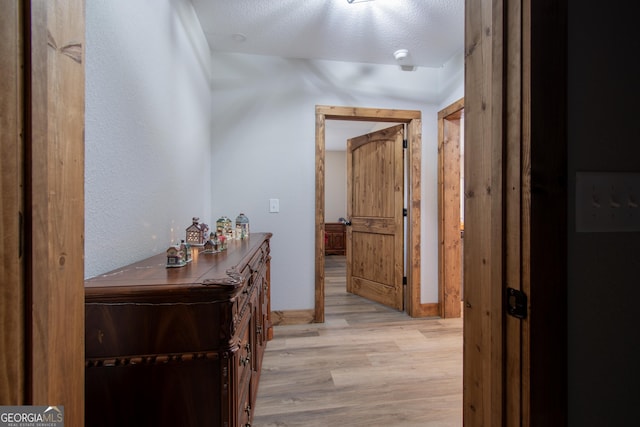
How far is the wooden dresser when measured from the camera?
73cm

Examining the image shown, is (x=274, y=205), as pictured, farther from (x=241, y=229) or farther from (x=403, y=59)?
(x=403, y=59)

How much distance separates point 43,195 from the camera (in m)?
0.39

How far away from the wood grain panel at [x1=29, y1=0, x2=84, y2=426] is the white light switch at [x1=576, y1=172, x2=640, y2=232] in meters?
0.91

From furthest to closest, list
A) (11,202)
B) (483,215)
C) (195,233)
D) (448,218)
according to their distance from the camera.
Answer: (448,218) → (195,233) → (483,215) → (11,202)

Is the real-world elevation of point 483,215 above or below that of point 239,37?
below

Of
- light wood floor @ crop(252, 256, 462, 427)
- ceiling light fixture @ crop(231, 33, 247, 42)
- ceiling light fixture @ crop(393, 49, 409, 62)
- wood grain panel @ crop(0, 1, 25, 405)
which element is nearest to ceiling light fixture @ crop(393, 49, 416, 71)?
ceiling light fixture @ crop(393, 49, 409, 62)

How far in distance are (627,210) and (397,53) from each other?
256cm

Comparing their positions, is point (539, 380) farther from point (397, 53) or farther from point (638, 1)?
point (397, 53)

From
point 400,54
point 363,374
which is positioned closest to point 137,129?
point 363,374

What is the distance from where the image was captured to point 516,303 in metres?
0.54

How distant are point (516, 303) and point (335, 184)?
6676mm

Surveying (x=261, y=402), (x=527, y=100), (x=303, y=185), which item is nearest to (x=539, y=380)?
(x=527, y=100)

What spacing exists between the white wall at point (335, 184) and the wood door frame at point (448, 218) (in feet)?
14.1

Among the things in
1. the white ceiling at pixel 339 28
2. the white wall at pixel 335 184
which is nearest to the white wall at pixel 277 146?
the white ceiling at pixel 339 28
